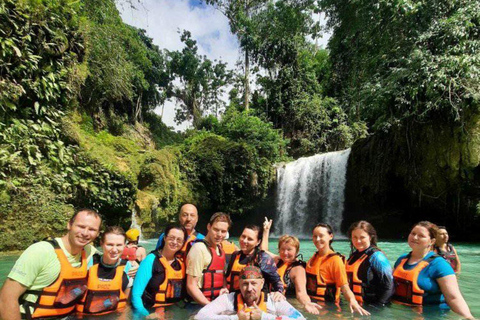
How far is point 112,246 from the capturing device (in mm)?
2975

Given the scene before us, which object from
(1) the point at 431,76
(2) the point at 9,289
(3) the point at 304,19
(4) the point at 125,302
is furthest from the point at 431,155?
(2) the point at 9,289

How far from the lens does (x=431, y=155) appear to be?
11.3m

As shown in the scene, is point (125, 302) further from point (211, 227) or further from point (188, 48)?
point (188, 48)

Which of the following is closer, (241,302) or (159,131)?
(241,302)

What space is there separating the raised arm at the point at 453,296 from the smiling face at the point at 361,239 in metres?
Answer: 0.77

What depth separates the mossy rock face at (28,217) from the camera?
691 cm

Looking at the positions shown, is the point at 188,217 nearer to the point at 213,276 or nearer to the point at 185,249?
the point at 185,249

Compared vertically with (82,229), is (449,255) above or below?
below

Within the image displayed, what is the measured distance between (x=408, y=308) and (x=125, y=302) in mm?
3066

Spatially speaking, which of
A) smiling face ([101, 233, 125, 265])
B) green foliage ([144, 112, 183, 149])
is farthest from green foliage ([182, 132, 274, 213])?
green foliage ([144, 112, 183, 149])

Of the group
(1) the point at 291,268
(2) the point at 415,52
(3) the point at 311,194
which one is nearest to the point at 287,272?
(1) the point at 291,268

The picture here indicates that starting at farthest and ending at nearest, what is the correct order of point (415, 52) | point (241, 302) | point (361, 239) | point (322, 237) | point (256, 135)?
1. point (256, 135)
2. point (415, 52)
3. point (361, 239)
4. point (322, 237)
5. point (241, 302)

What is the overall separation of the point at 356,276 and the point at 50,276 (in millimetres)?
3145

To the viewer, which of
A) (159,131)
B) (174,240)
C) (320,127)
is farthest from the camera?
(159,131)
